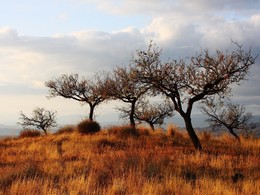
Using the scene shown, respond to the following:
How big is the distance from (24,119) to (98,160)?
38257mm

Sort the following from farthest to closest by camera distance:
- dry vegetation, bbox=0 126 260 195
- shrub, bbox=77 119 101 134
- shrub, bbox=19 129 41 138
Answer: shrub, bbox=19 129 41 138
shrub, bbox=77 119 101 134
dry vegetation, bbox=0 126 260 195

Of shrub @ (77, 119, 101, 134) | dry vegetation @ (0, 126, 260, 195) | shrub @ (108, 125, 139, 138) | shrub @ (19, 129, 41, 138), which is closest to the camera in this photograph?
dry vegetation @ (0, 126, 260, 195)

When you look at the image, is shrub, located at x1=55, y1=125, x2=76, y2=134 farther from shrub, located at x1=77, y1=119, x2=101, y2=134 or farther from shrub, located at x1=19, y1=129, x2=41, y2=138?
shrub, located at x1=77, y1=119, x2=101, y2=134

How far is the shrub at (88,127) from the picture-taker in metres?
38.2

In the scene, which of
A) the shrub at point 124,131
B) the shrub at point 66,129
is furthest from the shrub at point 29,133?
the shrub at point 124,131

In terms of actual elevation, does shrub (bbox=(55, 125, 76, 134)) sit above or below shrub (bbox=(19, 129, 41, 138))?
above

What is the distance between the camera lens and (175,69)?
1062 inches

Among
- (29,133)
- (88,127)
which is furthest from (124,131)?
(29,133)

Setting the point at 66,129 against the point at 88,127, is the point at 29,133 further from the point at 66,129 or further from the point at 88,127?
the point at 88,127

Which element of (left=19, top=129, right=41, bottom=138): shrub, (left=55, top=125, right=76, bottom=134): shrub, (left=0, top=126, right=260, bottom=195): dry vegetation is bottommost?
(left=0, top=126, right=260, bottom=195): dry vegetation

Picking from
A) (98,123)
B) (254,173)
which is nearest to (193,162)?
(254,173)

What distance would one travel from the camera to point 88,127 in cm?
3834

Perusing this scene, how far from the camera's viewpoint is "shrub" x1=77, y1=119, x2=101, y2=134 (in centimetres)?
3816

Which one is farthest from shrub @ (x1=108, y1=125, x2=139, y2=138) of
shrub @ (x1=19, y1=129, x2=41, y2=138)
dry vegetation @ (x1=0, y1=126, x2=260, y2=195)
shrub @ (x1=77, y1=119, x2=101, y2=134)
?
shrub @ (x1=19, y1=129, x2=41, y2=138)
